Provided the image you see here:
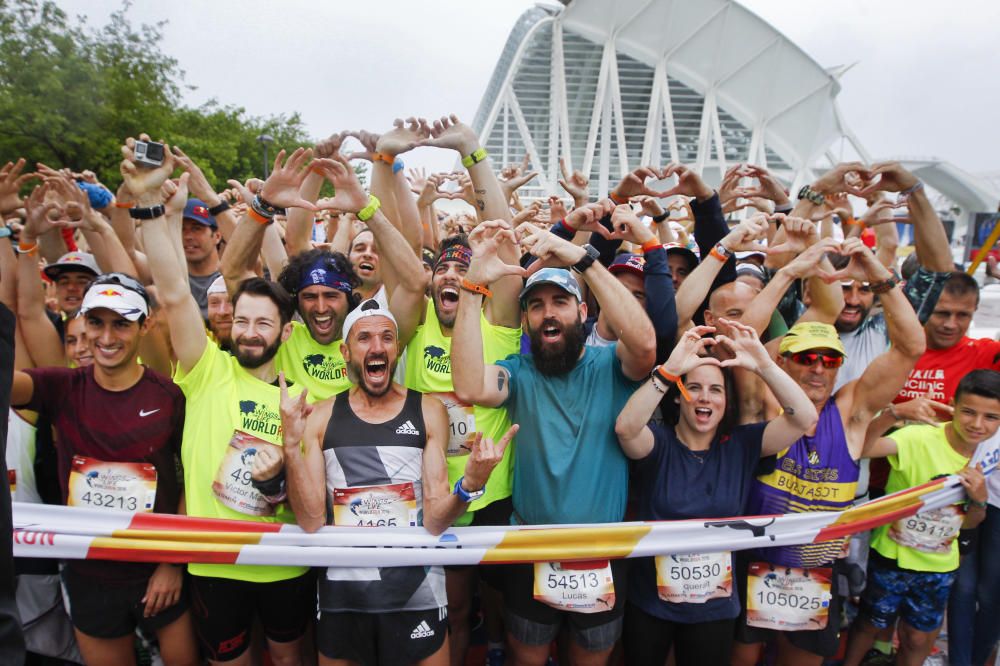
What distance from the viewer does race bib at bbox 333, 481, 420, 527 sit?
7.85 feet

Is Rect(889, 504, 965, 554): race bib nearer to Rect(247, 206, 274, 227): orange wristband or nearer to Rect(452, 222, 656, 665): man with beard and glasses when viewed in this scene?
Rect(452, 222, 656, 665): man with beard and glasses

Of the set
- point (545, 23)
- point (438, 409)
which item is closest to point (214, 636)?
point (438, 409)

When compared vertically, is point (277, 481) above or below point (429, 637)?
above

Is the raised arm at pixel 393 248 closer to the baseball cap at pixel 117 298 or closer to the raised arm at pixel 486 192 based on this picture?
the raised arm at pixel 486 192

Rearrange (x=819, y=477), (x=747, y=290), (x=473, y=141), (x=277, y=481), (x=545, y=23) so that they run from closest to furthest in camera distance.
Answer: (x=277, y=481), (x=819, y=477), (x=747, y=290), (x=473, y=141), (x=545, y=23)

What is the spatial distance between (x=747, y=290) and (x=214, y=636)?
3.21m

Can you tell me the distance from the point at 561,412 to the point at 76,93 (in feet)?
63.9

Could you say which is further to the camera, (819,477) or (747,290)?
(747,290)

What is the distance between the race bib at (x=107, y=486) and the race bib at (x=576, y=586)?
5.75 feet

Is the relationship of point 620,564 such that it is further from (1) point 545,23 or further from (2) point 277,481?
(1) point 545,23

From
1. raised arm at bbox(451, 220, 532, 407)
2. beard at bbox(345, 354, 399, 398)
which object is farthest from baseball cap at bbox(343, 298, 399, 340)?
raised arm at bbox(451, 220, 532, 407)

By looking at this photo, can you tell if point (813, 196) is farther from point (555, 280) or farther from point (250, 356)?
point (250, 356)

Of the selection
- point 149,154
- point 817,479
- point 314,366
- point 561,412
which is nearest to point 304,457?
point 314,366

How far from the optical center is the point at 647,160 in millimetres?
42250
